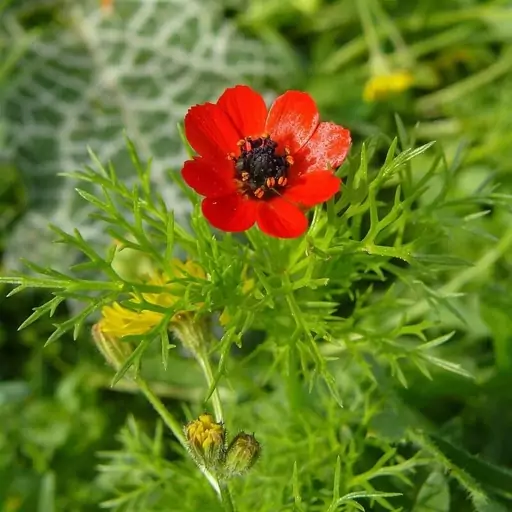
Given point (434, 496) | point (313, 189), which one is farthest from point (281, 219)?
point (434, 496)

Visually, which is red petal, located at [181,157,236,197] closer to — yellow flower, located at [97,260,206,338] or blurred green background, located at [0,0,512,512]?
yellow flower, located at [97,260,206,338]

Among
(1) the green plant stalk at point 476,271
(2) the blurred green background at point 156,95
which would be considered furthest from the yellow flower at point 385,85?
(1) the green plant stalk at point 476,271

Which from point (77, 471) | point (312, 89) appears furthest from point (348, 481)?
point (312, 89)

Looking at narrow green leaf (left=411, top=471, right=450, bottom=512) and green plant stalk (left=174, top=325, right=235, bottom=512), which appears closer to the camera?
green plant stalk (left=174, top=325, right=235, bottom=512)

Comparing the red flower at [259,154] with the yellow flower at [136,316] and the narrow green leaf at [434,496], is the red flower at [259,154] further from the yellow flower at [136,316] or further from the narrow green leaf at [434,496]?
the narrow green leaf at [434,496]

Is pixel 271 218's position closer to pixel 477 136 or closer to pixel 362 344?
pixel 362 344

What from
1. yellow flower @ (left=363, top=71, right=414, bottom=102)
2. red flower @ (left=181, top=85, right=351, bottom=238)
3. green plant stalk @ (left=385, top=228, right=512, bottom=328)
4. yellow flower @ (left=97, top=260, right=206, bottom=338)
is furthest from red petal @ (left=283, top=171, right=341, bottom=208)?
yellow flower @ (left=363, top=71, right=414, bottom=102)
